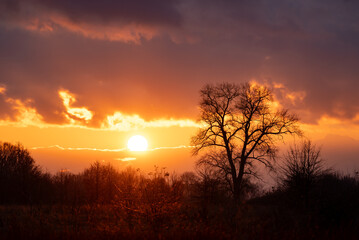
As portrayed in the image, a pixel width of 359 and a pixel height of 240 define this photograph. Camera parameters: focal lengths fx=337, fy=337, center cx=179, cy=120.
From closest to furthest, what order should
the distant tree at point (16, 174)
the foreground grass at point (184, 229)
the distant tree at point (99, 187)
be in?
the foreground grass at point (184, 229)
the distant tree at point (16, 174)
the distant tree at point (99, 187)

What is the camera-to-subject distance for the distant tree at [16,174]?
4981cm

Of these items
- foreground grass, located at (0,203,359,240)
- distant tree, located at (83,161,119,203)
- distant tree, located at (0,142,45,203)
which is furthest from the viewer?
distant tree, located at (83,161,119,203)

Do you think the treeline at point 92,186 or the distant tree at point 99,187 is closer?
the treeline at point 92,186

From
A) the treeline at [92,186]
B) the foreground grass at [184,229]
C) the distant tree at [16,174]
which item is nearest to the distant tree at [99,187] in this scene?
the treeline at [92,186]

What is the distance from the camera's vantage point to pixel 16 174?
59.8 meters

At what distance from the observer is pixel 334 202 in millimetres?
24219

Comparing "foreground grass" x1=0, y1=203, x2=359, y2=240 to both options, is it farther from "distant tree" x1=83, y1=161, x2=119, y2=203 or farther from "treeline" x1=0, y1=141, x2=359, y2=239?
"distant tree" x1=83, y1=161, x2=119, y2=203

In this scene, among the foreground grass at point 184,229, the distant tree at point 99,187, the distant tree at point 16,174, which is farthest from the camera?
the distant tree at point 99,187

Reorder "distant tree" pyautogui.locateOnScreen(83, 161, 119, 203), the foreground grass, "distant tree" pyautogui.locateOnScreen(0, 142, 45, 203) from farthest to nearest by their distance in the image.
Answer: "distant tree" pyautogui.locateOnScreen(83, 161, 119, 203) < "distant tree" pyautogui.locateOnScreen(0, 142, 45, 203) < the foreground grass

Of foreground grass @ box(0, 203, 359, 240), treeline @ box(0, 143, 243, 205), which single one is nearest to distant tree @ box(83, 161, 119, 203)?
treeline @ box(0, 143, 243, 205)

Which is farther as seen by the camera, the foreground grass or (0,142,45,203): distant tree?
(0,142,45,203): distant tree

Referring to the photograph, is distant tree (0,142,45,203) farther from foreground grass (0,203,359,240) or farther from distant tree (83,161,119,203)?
foreground grass (0,203,359,240)

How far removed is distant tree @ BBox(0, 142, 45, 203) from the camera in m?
49.8

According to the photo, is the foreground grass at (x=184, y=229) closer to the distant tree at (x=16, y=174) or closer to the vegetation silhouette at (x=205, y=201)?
the vegetation silhouette at (x=205, y=201)
